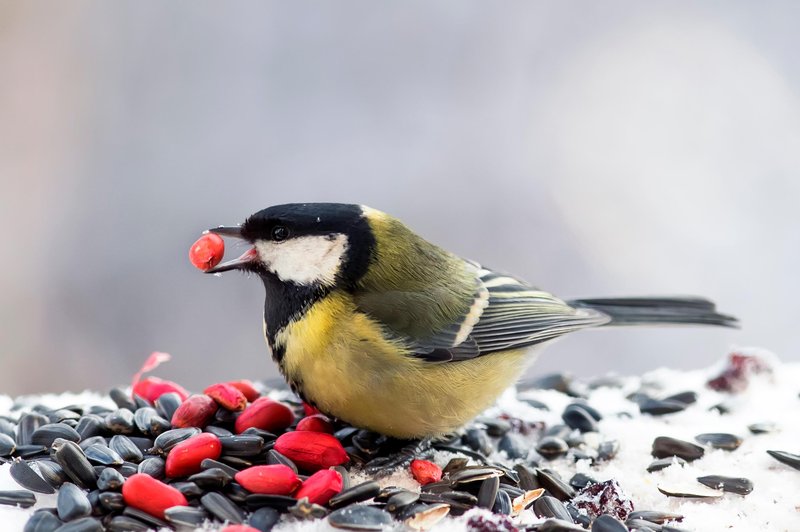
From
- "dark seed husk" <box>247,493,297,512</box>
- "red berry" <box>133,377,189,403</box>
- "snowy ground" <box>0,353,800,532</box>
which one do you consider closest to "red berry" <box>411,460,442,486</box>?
"snowy ground" <box>0,353,800,532</box>

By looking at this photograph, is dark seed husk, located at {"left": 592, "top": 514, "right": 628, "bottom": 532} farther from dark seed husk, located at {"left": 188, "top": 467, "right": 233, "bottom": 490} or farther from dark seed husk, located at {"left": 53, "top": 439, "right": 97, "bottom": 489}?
dark seed husk, located at {"left": 53, "top": 439, "right": 97, "bottom": 489}

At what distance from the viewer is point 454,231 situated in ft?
13.3

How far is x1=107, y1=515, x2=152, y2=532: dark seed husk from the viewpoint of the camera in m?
1.50

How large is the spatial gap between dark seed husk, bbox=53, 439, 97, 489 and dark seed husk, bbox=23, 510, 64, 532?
0.41ft

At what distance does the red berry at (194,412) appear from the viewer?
1909mm

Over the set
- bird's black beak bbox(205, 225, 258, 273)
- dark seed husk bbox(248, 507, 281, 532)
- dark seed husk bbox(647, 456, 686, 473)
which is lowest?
dark seed husk bbox(647, 456, 686, 473)

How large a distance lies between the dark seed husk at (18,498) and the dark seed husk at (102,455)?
0.14m

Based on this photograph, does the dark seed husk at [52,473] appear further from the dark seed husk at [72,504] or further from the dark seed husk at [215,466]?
the dark seed husk at [215,466]

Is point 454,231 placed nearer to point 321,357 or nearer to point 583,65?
point 583,65

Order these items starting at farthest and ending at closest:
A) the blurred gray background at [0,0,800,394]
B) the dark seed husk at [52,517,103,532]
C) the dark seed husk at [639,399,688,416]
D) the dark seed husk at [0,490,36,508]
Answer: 1. the blurred gray background at [0,0,800,394]
2. the dark seed husk at [639,399,688,416]
3. the dark seed husk at [0,490,36,508]
4. the dark seed husk at [52,517,103,532]

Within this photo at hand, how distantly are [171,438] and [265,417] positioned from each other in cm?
23

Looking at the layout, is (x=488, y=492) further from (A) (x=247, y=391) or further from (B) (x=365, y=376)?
(A) (x=247, y=391)

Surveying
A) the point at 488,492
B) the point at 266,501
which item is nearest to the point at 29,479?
the point at 266,501

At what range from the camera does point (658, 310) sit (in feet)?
8.49
